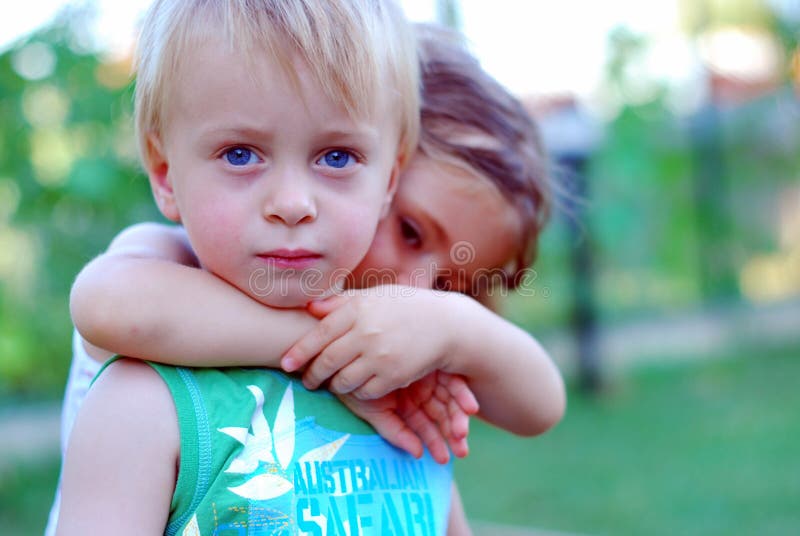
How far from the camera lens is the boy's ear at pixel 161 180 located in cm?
123

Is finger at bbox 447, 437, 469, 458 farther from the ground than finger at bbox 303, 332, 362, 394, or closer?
closer

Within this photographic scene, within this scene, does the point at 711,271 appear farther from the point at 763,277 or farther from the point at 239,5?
the point at 239,5

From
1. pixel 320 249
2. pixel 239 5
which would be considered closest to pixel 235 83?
pixel 239 5

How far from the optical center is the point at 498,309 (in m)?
1.82

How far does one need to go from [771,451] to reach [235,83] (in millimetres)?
4612

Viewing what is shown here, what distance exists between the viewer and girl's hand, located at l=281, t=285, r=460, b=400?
1181 millimetres

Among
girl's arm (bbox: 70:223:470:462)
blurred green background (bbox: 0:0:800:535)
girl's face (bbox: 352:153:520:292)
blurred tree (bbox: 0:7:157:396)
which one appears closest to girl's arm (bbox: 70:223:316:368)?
girl's arm (bbox: 70:223:470:462)

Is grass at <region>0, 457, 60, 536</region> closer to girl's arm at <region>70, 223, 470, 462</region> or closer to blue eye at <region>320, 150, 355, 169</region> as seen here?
girl's arm at <region>70, 223, 470, 462</region>

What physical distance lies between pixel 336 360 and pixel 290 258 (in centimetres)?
15

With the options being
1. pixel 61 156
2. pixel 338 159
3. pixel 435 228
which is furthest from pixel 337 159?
pixel 61 156

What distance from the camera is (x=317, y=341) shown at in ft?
3.90

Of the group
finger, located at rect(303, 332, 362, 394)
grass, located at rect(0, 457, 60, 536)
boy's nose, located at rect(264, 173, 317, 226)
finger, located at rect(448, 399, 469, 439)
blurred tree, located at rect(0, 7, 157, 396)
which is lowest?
finger, located at rect(448, 399, 469, 439)

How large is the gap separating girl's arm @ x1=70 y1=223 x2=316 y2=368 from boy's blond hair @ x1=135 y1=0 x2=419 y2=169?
0.65 feet

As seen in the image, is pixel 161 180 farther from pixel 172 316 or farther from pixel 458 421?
pixel 458 421
